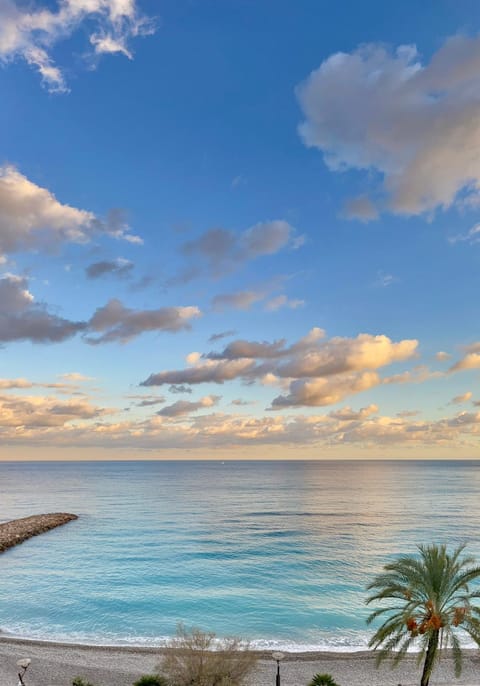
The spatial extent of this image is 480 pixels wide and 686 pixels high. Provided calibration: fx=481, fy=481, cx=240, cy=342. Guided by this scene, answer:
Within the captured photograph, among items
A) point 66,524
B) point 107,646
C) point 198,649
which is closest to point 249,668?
point 198,649

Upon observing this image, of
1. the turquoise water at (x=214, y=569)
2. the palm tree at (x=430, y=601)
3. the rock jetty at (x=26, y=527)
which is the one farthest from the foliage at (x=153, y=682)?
the rock jetty at (x=26, y=527)

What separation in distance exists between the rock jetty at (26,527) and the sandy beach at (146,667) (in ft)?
135

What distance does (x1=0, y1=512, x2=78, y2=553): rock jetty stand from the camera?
231 ft

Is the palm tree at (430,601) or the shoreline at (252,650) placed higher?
the palm tree at (430,601)

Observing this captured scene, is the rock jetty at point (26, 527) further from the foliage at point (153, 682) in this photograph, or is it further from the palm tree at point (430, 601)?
the palm tree at point (430, 601)

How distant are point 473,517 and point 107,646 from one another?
88121 millimetres

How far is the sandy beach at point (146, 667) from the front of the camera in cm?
2734

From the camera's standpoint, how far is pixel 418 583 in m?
23.2

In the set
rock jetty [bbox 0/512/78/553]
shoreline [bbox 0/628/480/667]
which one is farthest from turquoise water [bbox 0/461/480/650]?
rock jetty [bbox 0/512/78/553]

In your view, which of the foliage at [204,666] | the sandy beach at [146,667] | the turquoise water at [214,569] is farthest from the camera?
the turquoise water at [214,569]

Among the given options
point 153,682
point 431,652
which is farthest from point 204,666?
point 431,652

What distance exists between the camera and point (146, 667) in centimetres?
2962

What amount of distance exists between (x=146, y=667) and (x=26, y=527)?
199 feet

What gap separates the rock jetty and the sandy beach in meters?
41.0
